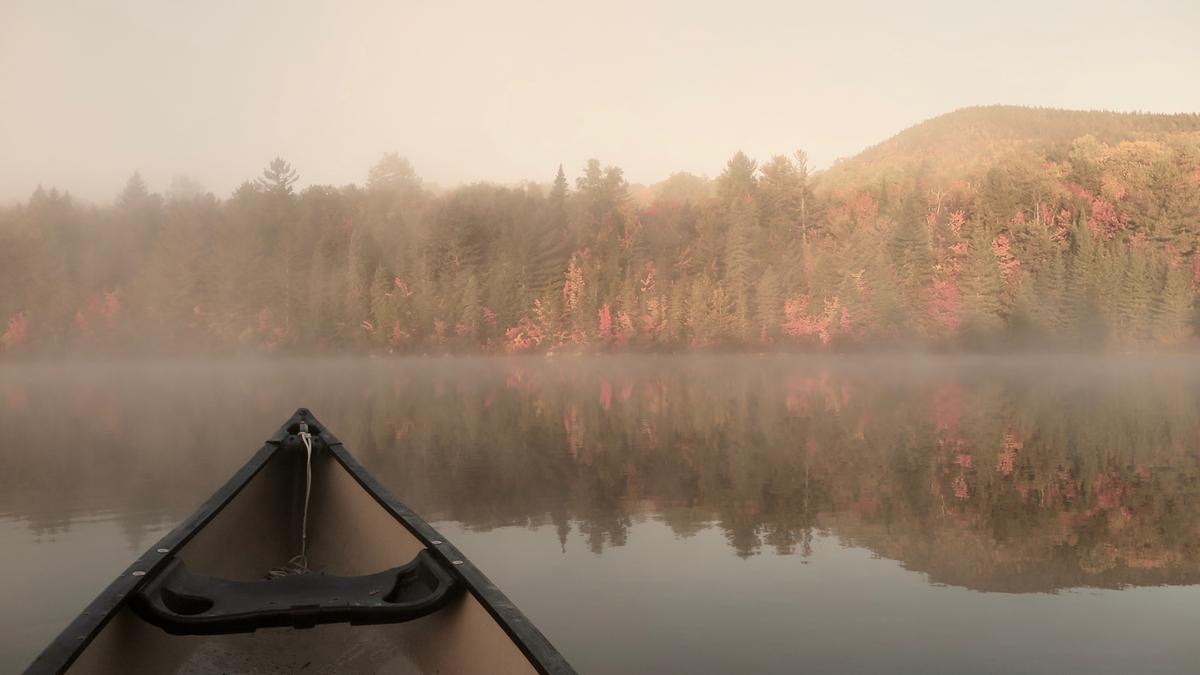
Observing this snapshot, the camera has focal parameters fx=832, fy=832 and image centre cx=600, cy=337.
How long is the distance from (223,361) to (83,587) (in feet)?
271

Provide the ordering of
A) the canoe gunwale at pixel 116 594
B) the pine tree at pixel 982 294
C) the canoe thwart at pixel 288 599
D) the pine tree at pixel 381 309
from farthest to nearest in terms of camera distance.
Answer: the pine tree at pixel 381 309
the pine tree at pixel 982 294
the canoe thwart at pixel 288 599
the canoe gunwale at pixel 116 594

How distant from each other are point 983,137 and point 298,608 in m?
127

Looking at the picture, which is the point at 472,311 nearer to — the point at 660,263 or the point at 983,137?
the point at 660,263

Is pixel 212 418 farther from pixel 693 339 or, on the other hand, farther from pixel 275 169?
pixel 275 169

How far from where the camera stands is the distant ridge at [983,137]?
3652 inches

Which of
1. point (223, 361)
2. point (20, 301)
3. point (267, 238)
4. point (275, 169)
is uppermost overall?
point (275, 169)

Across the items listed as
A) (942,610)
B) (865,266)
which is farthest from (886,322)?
(942,610)

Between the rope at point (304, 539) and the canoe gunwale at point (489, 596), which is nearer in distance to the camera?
the canoe gunwale at point (489, 596)

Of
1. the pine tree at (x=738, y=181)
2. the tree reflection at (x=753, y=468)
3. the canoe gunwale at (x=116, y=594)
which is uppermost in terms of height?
the pine tree at (x=738, y=181)

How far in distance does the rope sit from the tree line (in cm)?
7242

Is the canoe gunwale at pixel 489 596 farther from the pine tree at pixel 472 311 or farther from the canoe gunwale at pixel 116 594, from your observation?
the pine tree at pixel 472 311

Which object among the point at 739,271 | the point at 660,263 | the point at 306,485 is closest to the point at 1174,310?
the point at 739,271

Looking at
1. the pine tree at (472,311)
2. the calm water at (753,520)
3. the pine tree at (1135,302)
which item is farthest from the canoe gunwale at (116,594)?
the pine tree at (1135,302)

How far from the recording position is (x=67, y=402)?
3325 centimetres
